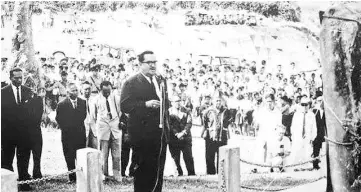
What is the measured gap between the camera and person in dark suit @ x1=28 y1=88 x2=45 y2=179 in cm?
553

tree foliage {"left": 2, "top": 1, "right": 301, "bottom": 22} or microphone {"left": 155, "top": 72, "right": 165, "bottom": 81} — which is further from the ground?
tree foliage {"left": 2, "top": 1, "right": 301, "bottom": 22}

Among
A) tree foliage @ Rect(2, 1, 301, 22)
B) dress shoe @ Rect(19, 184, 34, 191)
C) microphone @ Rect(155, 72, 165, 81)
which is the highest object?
tree foliage @ Rect(2, 1, 301, 22)

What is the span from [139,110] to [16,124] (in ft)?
4.46

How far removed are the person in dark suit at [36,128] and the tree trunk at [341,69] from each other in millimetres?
3045

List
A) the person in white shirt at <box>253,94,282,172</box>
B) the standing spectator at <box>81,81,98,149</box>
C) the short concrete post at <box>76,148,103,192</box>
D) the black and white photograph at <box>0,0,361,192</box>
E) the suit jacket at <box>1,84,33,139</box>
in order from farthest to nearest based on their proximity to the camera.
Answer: the person in white shirt at <box>253,94,282,172</box>
the standing spectator at <box>81,81,98,149</box>
the suit jacket at <box>1,84,33,139</box>
the black and white photograph at <box>0,0,361,192</box>
the short concrete post at <box>76,148,103,192</box>

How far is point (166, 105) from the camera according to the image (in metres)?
5.99

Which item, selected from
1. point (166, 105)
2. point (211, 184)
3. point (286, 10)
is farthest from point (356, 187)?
point (286, 10)

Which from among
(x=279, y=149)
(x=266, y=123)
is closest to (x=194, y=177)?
(x=266, y=123)

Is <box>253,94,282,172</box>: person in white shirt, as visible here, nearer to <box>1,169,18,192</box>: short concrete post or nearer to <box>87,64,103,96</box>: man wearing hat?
<box>87,64,103,96</box>: man wearing hat

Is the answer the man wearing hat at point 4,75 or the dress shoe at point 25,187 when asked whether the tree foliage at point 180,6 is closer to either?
the man wearing hat at point 4,75

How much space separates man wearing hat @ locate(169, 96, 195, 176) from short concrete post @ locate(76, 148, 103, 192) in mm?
1572

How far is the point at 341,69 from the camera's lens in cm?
483

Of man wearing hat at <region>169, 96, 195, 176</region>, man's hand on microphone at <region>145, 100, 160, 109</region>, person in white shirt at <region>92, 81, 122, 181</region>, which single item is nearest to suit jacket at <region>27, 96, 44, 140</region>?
person in white shirt at <region>92, 81, 122, 181</region>

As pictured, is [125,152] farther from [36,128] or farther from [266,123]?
[266,123]
